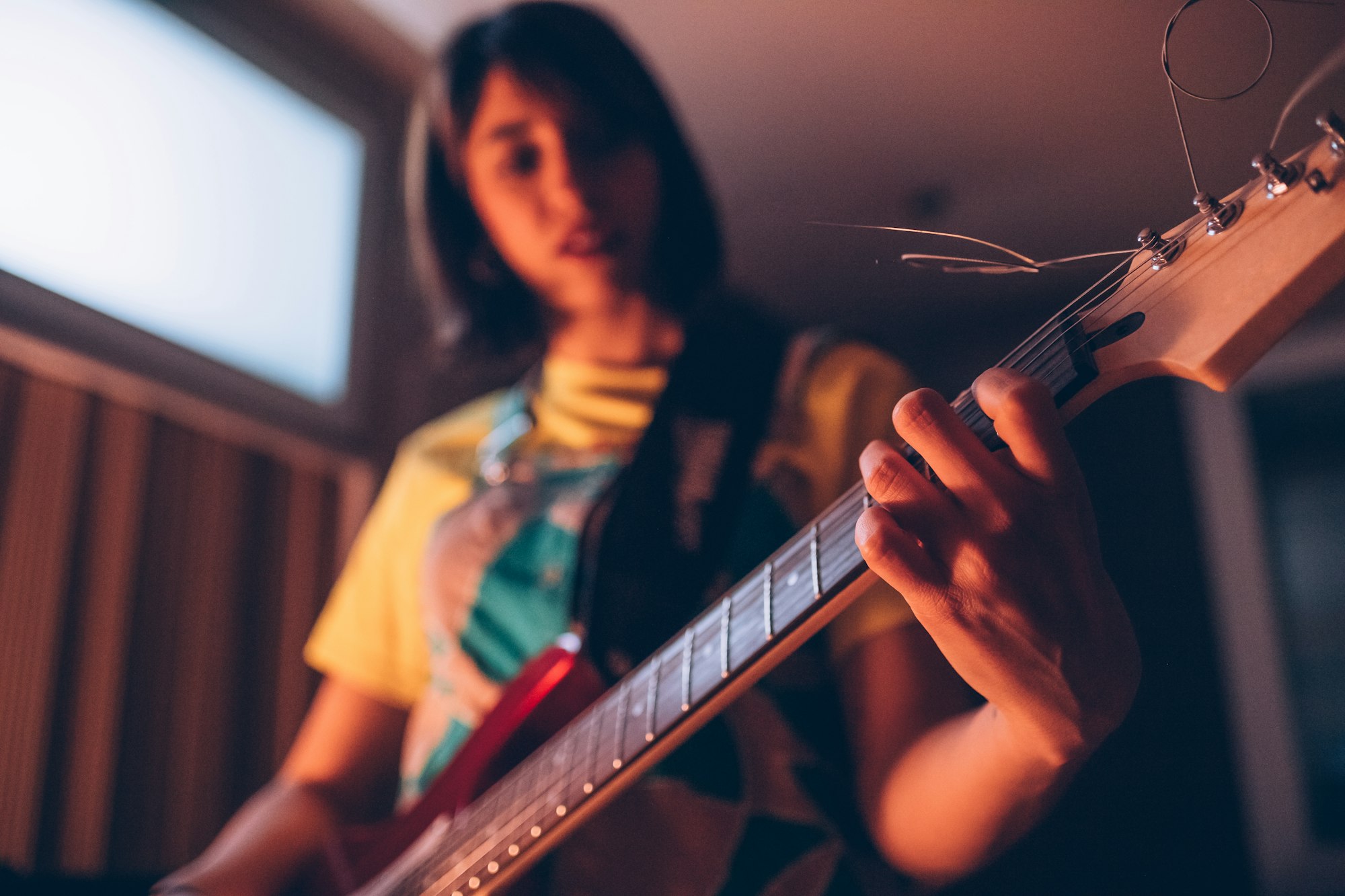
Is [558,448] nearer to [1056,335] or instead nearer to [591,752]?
[591,752]

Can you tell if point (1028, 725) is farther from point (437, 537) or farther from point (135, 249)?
point (135, 249)

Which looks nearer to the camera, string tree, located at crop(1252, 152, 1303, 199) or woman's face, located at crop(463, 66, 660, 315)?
string tree, located at crop(1252, 152, 1303, 199)

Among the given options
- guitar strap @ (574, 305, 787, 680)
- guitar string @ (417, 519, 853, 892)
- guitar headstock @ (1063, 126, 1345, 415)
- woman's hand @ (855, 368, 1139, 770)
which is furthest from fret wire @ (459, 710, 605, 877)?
guitar headstock @ (1063, 126, 1345, 415)

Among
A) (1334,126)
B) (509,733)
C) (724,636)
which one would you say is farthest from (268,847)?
(1334,126)

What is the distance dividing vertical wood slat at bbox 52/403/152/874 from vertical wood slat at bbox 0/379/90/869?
27 mm

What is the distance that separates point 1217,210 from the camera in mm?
347

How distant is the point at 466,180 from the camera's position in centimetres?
96

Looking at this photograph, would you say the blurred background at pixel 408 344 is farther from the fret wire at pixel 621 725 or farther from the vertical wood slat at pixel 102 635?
the fret wire at pixel 621 725

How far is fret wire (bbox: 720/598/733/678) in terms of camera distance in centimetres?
49

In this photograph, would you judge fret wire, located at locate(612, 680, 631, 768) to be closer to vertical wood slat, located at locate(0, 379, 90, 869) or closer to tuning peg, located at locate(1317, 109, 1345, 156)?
tuning peg, located at locate(1317, 109, 1345, 156)

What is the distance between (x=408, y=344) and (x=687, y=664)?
126cm

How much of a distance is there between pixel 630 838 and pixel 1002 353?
0.45m

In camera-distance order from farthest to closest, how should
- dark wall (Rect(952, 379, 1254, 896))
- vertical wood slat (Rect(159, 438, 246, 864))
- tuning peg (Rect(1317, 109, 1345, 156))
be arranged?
vertical wood slat (Rect(159, 438, 246, 864)) → dark wall (Rect(952, 379, 1254, 896)) → tuning peg (Rect(1317, 109, 1345, 156))

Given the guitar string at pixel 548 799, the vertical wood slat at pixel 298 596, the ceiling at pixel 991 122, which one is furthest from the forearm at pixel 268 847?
the ceiling at pixel 991 122
